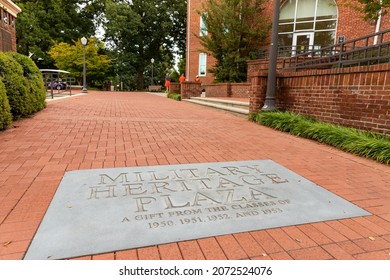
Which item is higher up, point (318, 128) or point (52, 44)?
point (52, 44)

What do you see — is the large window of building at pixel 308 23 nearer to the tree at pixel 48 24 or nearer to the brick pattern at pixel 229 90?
the brick pattern at pixel 229 90

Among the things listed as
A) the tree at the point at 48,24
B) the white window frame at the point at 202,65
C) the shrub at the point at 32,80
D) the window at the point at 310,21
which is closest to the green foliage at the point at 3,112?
the shrub at the point at 32,80

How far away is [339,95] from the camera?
5.73 meters

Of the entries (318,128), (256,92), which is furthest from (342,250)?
(256,92)

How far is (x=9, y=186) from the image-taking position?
2855mm

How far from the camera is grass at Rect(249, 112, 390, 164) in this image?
427cm

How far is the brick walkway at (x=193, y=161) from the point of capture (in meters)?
1.93

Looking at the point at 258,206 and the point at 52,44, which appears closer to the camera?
the point at 258,206

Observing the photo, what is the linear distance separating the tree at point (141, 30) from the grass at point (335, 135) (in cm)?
3147

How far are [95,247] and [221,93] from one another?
14.2m

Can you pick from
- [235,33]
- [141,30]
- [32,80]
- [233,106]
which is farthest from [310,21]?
[141,30]

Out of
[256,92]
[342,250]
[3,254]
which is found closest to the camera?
[3,254]

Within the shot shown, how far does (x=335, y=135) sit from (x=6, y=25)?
15.7 m

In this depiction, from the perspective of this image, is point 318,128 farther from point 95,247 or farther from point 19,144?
point 19,144
